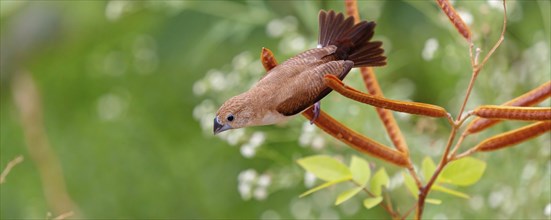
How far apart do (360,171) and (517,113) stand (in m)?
0.11

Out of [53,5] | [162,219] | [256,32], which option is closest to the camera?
[162,219]

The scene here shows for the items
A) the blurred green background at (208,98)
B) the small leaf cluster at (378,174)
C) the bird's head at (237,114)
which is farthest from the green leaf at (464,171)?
the blurred green background at (208,98)

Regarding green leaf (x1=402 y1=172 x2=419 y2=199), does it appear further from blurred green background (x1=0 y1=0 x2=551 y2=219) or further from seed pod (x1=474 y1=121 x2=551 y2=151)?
blurred green background (x1=0 y1=0 x2=551 y2=219)

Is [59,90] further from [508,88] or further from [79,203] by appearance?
[508,88]

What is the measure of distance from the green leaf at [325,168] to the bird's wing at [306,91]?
0.09 meters

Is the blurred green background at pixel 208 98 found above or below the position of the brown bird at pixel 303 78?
below

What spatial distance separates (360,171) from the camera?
33 cm

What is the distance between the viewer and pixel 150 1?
851 millimetres

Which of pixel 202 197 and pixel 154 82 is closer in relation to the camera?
pixel 202 197

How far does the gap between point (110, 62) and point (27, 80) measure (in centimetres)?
11

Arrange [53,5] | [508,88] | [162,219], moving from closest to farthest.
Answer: [508,88] < [162,219] < [53,5]

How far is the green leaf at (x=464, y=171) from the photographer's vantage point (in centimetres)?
31

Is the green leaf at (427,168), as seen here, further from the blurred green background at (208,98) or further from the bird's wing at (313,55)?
the blurred green background at (208,98)

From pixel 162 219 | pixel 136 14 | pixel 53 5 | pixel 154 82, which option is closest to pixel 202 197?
pixel 162 219
